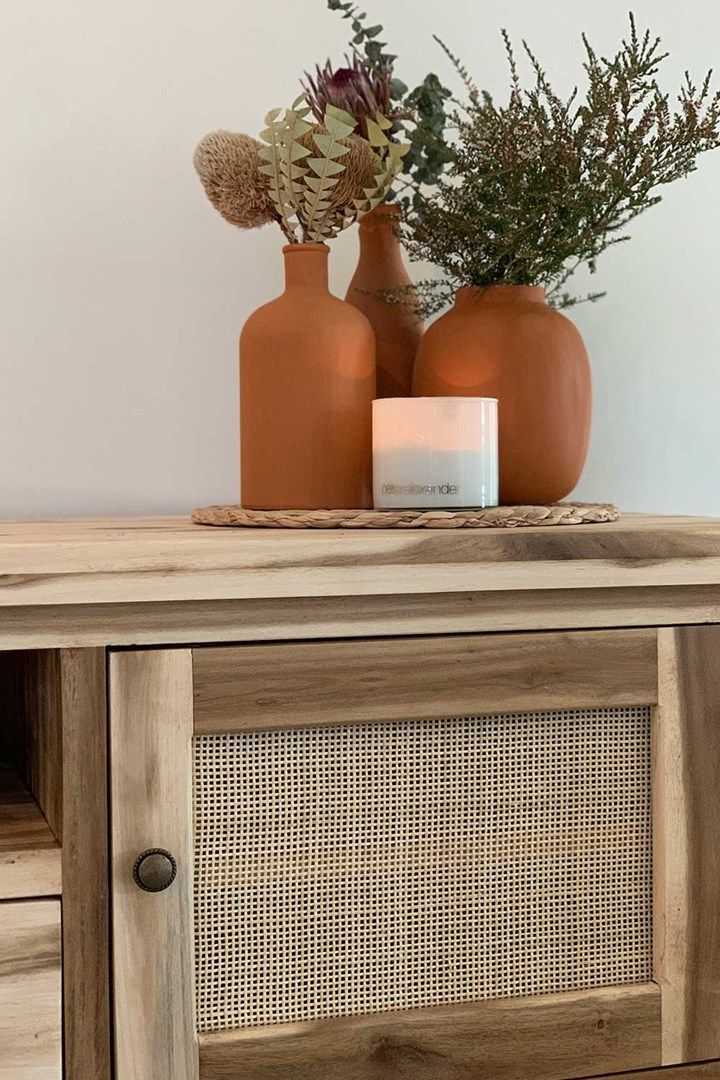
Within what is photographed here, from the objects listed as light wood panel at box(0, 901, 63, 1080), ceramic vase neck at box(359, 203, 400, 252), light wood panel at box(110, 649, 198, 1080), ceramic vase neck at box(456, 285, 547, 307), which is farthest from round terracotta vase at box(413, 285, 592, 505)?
light wood panel at box(0, 901, 63, 1080)

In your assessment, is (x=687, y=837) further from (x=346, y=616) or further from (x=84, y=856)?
(x=84, y=856)

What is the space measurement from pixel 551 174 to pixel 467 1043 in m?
0.64

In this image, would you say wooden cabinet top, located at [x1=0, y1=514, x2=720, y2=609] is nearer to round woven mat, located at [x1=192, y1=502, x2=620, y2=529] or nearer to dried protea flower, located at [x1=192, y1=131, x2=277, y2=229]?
round woven mat, located at [x1=192, y1=502, x2=620, y2=529]

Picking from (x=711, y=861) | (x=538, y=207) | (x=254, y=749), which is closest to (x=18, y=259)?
(x=538, y=207)

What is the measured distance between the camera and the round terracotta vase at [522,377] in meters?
0.95

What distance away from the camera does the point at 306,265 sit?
935 mm

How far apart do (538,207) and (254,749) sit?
479mm

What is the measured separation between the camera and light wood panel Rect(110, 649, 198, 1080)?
28.1 inches

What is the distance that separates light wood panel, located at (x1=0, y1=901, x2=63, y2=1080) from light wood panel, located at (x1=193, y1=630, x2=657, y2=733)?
16cm

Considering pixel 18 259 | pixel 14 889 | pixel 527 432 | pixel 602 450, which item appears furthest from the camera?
pixel 602 450

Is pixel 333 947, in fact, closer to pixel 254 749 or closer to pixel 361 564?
pixel 254 749

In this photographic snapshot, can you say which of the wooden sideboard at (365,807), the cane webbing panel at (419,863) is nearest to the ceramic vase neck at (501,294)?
the wooden sideboard at (365,807)

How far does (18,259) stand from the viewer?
3.75 ft

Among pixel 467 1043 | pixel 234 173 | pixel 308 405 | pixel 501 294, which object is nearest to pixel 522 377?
pixel 501 294
